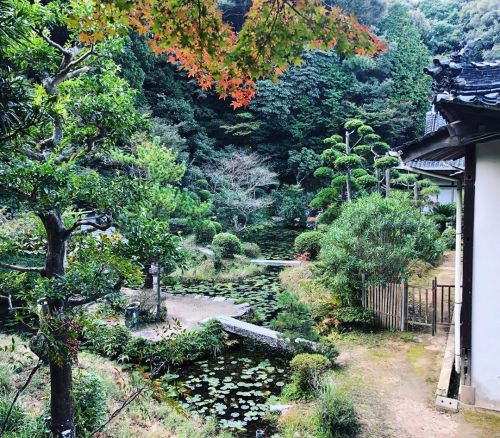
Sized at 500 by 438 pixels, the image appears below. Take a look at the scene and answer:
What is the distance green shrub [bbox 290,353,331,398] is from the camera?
20.8 feet

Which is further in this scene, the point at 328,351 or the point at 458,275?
the point at 328,351

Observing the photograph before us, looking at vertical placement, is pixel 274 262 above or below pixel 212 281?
above

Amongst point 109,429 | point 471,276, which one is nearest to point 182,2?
point 471,276

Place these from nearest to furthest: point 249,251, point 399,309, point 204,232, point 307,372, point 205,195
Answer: point 307,372, point 399,309, point 249,251, point 204,232, point 205,195

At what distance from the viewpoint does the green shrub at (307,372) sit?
6336 mm

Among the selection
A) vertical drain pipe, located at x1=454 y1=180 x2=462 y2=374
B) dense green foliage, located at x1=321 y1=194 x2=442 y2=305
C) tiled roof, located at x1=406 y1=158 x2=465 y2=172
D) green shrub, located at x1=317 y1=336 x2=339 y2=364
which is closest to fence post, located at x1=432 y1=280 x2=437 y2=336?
dense green foliage, located at x1=321 y1=194 x2=442 y2=305

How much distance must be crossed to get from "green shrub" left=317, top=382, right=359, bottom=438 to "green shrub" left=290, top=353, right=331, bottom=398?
1.10m

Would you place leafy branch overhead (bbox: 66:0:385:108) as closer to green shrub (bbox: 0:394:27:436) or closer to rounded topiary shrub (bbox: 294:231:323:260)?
green shrub (bbox: 0:394:27:436)

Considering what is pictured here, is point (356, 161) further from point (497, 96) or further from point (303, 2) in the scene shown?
point (303, 2)

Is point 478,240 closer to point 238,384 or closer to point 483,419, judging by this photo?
point 483,419

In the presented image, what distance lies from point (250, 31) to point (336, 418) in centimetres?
424

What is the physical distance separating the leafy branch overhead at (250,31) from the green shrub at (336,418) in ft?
12.7

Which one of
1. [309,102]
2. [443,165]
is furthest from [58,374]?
[309,102]

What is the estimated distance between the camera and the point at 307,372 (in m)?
6.41
